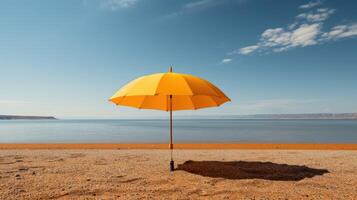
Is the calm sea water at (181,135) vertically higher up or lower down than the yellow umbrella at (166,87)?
lower down

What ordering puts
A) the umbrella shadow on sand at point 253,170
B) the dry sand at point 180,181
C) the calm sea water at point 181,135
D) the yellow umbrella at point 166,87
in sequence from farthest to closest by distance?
the calm sea water at point 181,135 < the umbrella shadow on sand at point 253,170 < the yellow umbrella at point 166,87 < the dry sand at point 180,181

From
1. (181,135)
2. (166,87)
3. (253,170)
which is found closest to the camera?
(166,87)

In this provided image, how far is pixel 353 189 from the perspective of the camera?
5.45m

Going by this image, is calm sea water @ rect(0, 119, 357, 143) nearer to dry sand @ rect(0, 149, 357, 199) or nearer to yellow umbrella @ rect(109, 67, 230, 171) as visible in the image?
dry sand @ rect(0, 149, 357, 199)

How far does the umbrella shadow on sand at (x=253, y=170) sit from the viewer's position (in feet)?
21.5

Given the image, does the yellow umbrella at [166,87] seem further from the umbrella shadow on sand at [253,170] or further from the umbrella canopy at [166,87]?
the umbrella shadow on sand at [253,170]

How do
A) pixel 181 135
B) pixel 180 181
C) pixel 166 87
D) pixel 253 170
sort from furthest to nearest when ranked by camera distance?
pixel 181 135
pixel 253 170
pixel 180 181
pixel 166 87

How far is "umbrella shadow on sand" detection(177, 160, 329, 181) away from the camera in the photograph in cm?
656

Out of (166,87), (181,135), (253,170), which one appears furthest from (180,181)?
(181,135)

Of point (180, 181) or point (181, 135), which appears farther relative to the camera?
point (181, 135)

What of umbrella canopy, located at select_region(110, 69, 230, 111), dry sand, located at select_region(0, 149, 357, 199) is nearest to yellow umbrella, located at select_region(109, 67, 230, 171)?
umbrella canopy, located at select_region(110, 69, 230, 111)

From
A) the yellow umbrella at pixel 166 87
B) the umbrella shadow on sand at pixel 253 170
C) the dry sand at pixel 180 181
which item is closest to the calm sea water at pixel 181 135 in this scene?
the umbrella shadow on sand at pixel 253 170

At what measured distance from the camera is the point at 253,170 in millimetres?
7332

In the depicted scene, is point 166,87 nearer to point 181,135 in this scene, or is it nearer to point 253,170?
point 253,170
